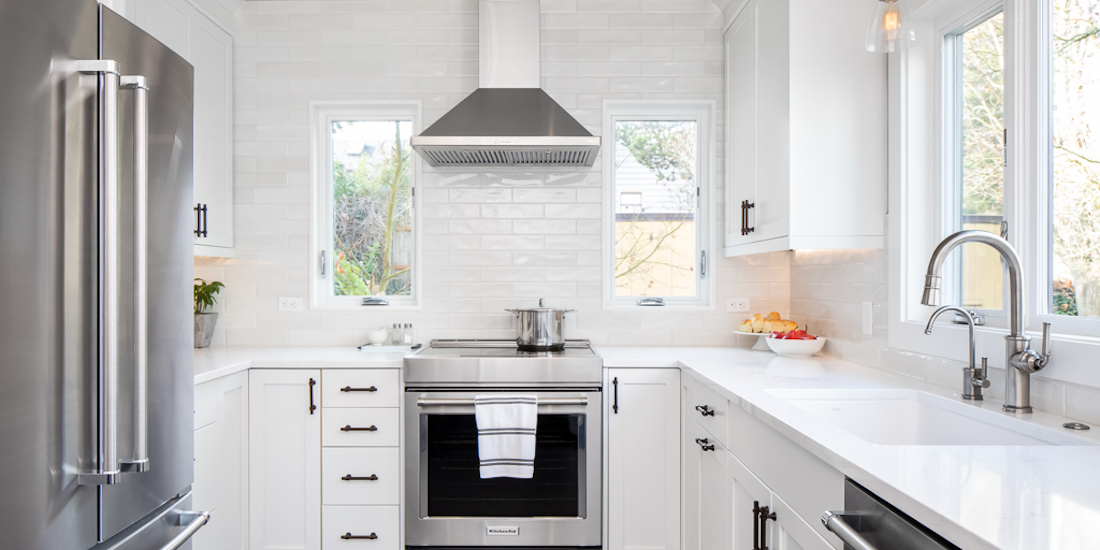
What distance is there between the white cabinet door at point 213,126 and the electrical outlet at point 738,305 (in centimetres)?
246

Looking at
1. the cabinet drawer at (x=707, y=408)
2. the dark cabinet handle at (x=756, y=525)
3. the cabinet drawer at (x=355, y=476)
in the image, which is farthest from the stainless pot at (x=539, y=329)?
the dark cabinet handle at (x=756, y=525)

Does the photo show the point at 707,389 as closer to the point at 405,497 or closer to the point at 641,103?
the point at 405,497

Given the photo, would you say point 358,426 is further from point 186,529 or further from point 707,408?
point 707,408

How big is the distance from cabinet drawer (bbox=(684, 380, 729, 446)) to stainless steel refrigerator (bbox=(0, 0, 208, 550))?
1461mm

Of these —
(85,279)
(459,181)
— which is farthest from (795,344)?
(85,279)

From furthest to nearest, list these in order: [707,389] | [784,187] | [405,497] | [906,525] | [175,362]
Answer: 1. [405,497]
2. [784,187]
3. [707,389]
4. [175,362]
5. [906,525]

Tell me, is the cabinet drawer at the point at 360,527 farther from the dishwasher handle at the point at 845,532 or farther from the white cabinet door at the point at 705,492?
the dishwasher handle at the point at 845,532

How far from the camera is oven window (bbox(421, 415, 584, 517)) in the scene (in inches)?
92.5

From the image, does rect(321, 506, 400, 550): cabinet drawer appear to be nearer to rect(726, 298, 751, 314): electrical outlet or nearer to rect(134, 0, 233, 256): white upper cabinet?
rect(134, 0, 233, 256): white upper cabinet

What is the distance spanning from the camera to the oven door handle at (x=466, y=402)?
2.34 m

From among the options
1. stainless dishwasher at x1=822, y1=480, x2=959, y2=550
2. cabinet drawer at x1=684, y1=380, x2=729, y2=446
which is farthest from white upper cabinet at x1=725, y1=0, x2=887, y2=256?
stainless dishwasher at x1=822, y1=480, x2=959, y2=550

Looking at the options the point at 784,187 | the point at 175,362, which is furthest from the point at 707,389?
the point at 175,362

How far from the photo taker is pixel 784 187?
2.19 metres

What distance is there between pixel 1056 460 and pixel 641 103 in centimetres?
229
